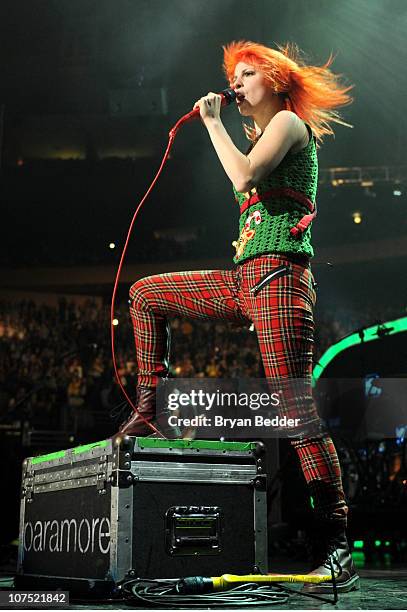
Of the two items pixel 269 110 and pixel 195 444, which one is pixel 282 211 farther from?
pixel 195 444

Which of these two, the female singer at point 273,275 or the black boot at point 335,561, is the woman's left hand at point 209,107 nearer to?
the female singer at point 273,275

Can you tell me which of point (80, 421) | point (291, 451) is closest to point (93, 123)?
point (80, 421)

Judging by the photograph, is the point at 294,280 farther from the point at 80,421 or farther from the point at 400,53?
the point at 80,421

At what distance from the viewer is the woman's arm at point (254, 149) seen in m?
1.73

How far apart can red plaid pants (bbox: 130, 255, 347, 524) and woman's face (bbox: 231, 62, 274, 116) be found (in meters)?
0.48

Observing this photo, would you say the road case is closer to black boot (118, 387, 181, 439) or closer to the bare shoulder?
black boot (118, 387, 181, 439)

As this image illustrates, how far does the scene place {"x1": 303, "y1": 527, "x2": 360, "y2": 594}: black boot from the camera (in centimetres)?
168

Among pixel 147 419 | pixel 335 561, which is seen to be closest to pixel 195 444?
pixel 147 419

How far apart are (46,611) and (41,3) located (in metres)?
4.52

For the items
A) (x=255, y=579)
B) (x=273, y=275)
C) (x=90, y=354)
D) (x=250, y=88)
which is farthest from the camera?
(x=90, y=354)

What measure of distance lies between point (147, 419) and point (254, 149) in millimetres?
792

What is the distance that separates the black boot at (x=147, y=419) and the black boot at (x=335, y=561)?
0.50m

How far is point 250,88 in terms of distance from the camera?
1.93 metres

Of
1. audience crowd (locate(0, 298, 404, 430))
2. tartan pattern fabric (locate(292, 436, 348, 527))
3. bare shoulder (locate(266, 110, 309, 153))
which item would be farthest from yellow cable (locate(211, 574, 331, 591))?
audience crowd (locate(0, 298, 404, 430))
